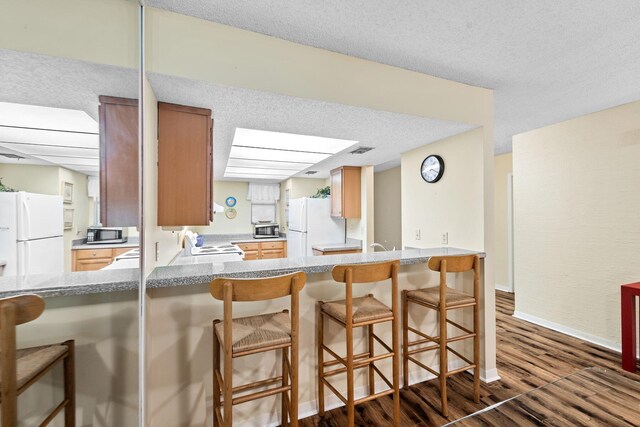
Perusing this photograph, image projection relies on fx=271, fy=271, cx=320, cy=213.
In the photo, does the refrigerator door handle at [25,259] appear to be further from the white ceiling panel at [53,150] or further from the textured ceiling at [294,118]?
the textured ceiling at [294,118]

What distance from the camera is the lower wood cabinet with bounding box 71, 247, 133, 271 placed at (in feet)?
3.72

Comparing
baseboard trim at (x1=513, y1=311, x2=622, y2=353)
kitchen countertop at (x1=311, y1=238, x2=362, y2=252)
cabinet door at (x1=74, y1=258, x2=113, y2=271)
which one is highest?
cabinet door at (x1=74, y1=258, x2=113, y2=271)

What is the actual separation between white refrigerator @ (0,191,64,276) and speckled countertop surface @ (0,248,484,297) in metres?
0.04

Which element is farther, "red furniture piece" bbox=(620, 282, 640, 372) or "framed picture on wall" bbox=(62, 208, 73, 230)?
"red furniture piece" bbox=(620, 282, 640, 372)

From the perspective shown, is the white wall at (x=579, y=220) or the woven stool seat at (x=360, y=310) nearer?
the woven stool seat at (x=360, y=310)

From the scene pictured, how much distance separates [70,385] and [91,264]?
602mm

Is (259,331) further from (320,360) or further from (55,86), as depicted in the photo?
(55,86)

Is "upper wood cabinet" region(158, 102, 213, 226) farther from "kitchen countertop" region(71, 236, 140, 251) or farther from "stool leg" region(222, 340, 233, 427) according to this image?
"stool leg" region(222, 340, 233, 427)

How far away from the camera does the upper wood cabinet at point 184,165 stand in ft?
5.65

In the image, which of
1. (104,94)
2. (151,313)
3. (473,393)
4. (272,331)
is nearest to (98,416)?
(151,313)

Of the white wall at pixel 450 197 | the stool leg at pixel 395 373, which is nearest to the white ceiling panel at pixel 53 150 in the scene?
the stool leg at pixel 395 373

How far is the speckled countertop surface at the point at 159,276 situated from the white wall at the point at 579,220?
2088 millimetres

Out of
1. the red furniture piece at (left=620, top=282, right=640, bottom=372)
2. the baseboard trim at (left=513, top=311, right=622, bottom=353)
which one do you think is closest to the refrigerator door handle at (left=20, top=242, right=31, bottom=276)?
the red furniture piece at (left=620, top=282, right=640, bottom=372)

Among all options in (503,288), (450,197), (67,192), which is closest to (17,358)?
(67,192)
